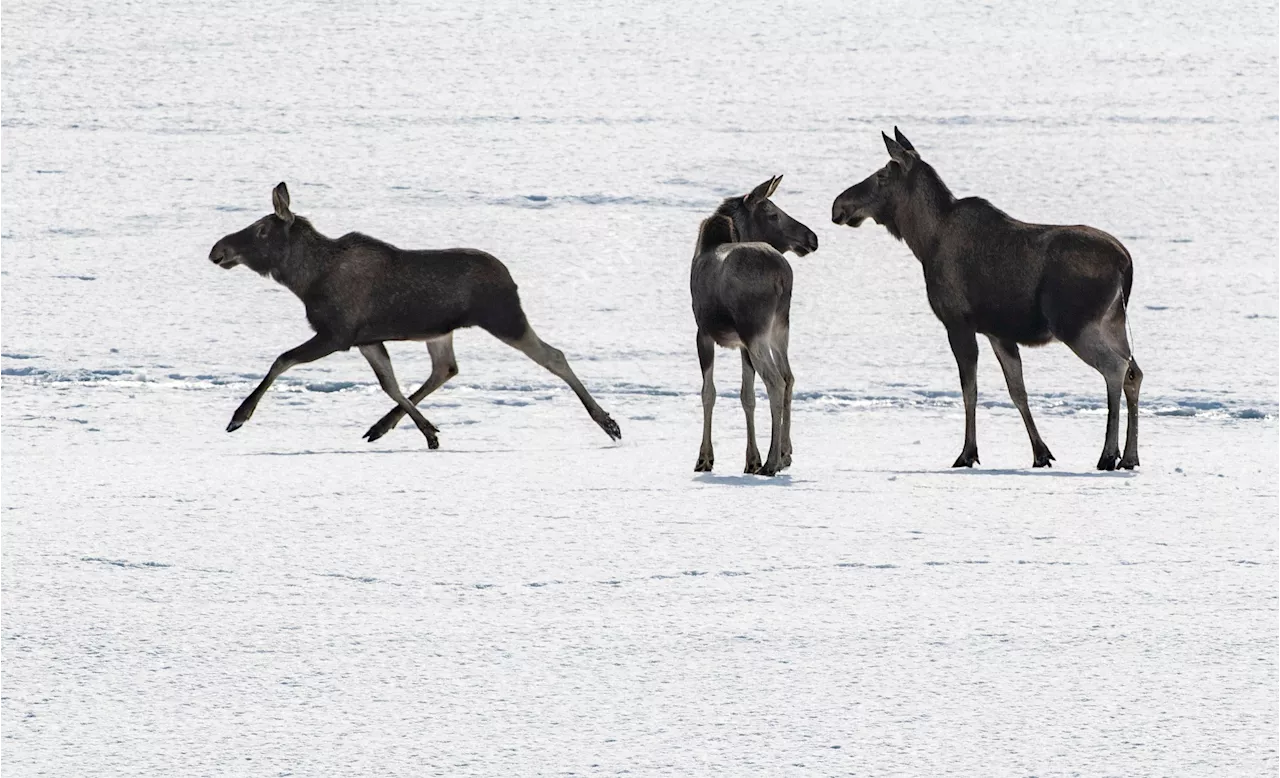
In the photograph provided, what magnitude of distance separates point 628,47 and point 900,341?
1113cm

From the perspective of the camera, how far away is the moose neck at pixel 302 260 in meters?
9.72

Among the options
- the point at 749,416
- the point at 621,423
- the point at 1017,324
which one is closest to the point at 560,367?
the point at 621,423

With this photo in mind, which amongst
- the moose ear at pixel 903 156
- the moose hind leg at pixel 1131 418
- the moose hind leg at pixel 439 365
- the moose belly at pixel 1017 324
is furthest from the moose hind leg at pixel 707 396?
the moose hind leg at pixel 439 365

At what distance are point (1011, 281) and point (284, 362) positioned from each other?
3.72m

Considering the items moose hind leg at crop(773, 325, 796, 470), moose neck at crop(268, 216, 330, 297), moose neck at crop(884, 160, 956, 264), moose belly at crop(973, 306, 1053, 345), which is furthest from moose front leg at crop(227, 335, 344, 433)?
moose belly at crop(973, 306, 1053, 345)

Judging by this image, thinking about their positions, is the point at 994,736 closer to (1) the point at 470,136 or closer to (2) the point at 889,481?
(2) the point at 889,481

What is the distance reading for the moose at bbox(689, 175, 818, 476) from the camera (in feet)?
25.8

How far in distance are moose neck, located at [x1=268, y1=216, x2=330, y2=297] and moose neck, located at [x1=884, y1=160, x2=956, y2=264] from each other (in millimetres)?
3037

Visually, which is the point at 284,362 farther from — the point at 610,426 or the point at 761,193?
the point at 761,193

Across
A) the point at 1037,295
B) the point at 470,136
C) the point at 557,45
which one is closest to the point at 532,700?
the point at 1037,295

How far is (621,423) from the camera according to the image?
10.4 m

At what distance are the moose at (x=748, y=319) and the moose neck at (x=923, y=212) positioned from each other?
1016 millimetres

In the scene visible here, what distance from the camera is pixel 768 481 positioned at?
7715mm

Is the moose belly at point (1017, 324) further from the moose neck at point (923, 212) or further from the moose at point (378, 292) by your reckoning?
the moose at point (378, 292)
